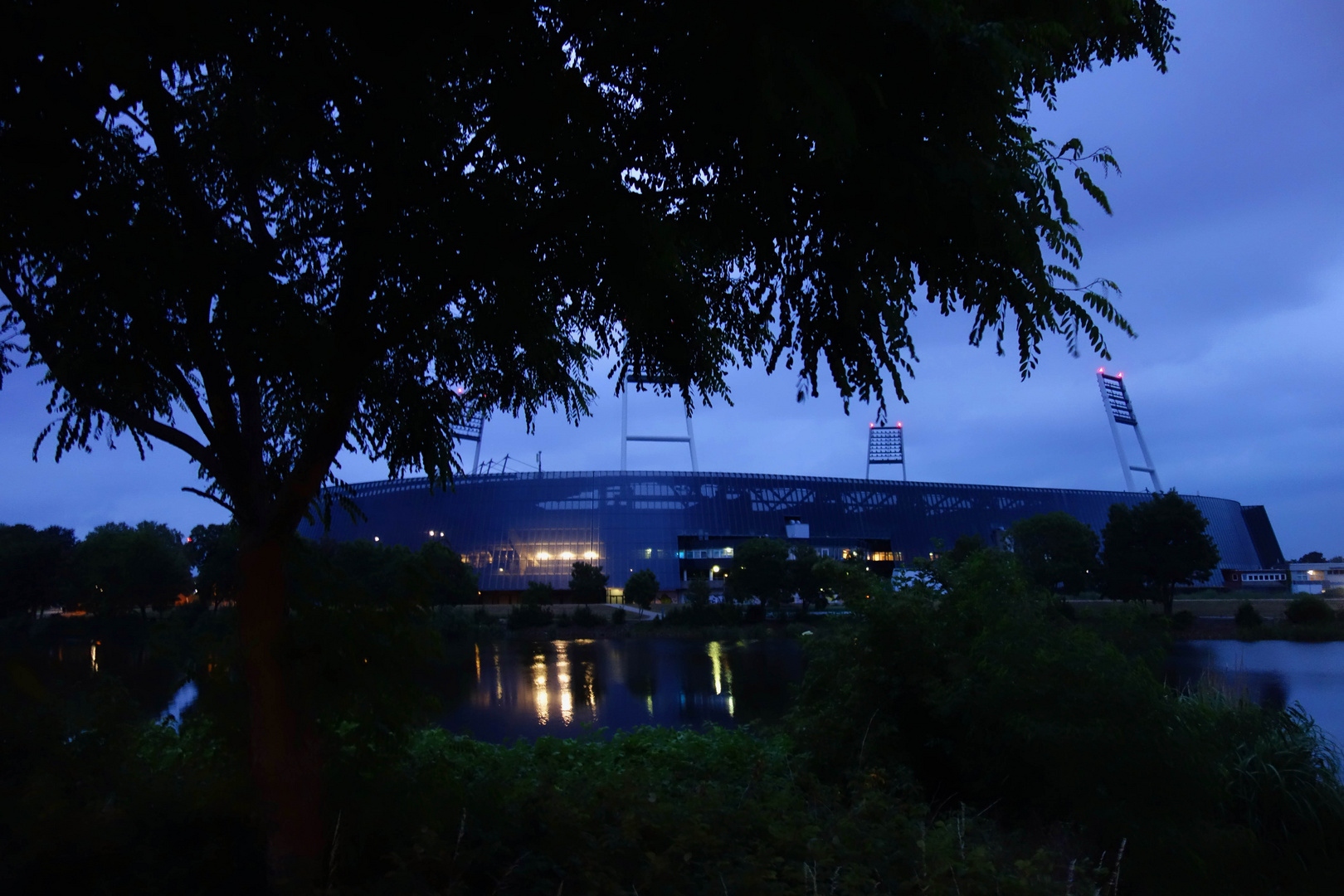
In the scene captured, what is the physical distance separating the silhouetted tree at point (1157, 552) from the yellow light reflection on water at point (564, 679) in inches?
1039

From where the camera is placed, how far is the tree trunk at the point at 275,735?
359cm

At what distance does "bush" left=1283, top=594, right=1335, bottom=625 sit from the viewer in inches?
1312

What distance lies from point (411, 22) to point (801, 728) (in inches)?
294

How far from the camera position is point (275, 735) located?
3619 millimetres

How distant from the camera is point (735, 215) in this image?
382 centimetres

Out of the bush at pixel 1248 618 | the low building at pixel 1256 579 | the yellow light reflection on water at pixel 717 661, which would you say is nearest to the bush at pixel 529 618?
the yellow light reflection on water at pixel 717 661

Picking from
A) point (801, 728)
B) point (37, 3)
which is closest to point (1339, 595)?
point (801, 728)

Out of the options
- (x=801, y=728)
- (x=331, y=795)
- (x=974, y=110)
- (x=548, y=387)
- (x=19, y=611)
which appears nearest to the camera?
(x=974, y=110)

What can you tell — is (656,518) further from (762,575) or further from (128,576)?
(128,576)

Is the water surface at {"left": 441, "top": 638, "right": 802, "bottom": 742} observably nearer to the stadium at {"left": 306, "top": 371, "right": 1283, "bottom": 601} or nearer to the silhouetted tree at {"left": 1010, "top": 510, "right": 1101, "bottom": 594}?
the silhouetted tree at {"left": 1010, "top": 510, "right": 1101, "bottom": 594}

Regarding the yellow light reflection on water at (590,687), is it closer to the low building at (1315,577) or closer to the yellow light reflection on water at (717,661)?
the yellow light reflection on water at (717,661)

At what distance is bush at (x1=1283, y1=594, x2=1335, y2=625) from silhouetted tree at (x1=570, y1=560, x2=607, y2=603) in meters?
40.5

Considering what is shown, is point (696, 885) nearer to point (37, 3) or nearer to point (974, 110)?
point (974, 110)

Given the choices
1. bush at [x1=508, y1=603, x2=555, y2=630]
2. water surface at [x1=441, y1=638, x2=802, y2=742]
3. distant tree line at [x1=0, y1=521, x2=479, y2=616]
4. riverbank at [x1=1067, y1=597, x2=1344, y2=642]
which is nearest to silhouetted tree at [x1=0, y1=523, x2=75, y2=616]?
distant tree line at [x1=0, y1=521, x2=479, y2=616]
